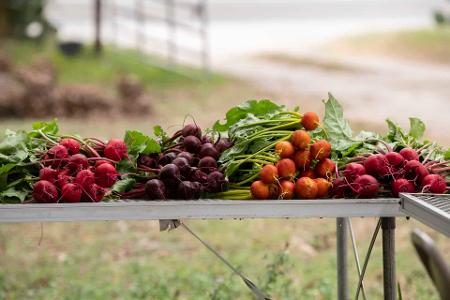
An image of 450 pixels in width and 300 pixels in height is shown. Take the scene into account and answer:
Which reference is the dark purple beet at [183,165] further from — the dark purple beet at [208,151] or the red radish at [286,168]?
the red radish at [286,168]

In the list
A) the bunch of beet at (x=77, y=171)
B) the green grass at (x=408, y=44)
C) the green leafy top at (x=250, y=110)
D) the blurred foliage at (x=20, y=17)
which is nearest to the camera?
the bunch of beet at (x=77, y=171)

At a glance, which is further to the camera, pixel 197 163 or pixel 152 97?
pixel 152 97

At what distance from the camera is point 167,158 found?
3.59 m

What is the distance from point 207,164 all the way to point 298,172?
334 millimetres

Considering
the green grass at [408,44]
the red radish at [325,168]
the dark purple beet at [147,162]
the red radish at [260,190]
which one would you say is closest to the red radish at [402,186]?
the red radish at [325,168]

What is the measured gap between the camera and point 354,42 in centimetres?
2648

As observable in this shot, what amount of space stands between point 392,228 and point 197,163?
760 mm

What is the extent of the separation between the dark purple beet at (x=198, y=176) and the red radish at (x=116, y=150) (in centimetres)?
30

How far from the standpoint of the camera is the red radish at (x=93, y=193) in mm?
3330

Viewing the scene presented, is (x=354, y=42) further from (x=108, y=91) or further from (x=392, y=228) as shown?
(x=392, y=228)

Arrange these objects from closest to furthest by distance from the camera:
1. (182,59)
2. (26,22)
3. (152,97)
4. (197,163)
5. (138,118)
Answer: (197,163)
(138,118)
(152,97)
(26,22)
(182,59)

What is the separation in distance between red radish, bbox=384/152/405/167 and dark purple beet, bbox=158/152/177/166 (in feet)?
2.59

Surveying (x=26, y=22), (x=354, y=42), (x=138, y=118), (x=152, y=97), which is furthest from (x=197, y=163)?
(x=354, y=42)

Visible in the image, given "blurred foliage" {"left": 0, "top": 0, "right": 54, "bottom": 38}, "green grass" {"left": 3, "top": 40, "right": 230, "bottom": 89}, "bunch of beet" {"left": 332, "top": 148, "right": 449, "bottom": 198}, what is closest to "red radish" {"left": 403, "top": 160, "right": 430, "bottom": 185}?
"bunch of beet" {"left": 332, "top": 148, "right": 449, "bottom": 198}
